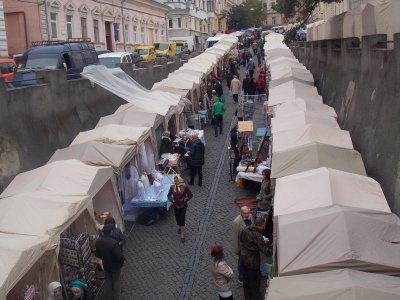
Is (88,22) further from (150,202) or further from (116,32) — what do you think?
(150,202)

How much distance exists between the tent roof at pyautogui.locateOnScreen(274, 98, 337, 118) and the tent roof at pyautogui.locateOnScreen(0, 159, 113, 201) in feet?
15.5

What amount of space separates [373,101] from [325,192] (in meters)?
4.54

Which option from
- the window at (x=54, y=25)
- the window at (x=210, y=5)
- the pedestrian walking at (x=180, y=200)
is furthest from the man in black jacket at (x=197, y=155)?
the window at (x=210, y=5)

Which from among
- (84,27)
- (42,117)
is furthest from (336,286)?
(84,27)

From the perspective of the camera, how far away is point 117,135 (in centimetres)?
1166

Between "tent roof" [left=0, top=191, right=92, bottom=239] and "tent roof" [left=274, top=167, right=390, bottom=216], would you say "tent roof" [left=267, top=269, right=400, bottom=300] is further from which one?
"tent roof" [left=0, top=191, right=92, bottom=239]

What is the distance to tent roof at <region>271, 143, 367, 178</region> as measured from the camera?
8758 mm

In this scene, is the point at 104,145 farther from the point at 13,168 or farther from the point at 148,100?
the point at 148,100

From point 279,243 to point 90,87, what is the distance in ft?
38.5

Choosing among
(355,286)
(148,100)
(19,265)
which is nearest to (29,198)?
(19,265)

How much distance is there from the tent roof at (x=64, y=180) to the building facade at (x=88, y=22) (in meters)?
21.3

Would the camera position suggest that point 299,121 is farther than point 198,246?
Yes

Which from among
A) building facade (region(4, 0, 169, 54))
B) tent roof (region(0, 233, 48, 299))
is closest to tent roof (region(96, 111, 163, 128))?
tent roof (region(0, 233, 48, 299))

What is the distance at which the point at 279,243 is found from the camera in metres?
6.20
